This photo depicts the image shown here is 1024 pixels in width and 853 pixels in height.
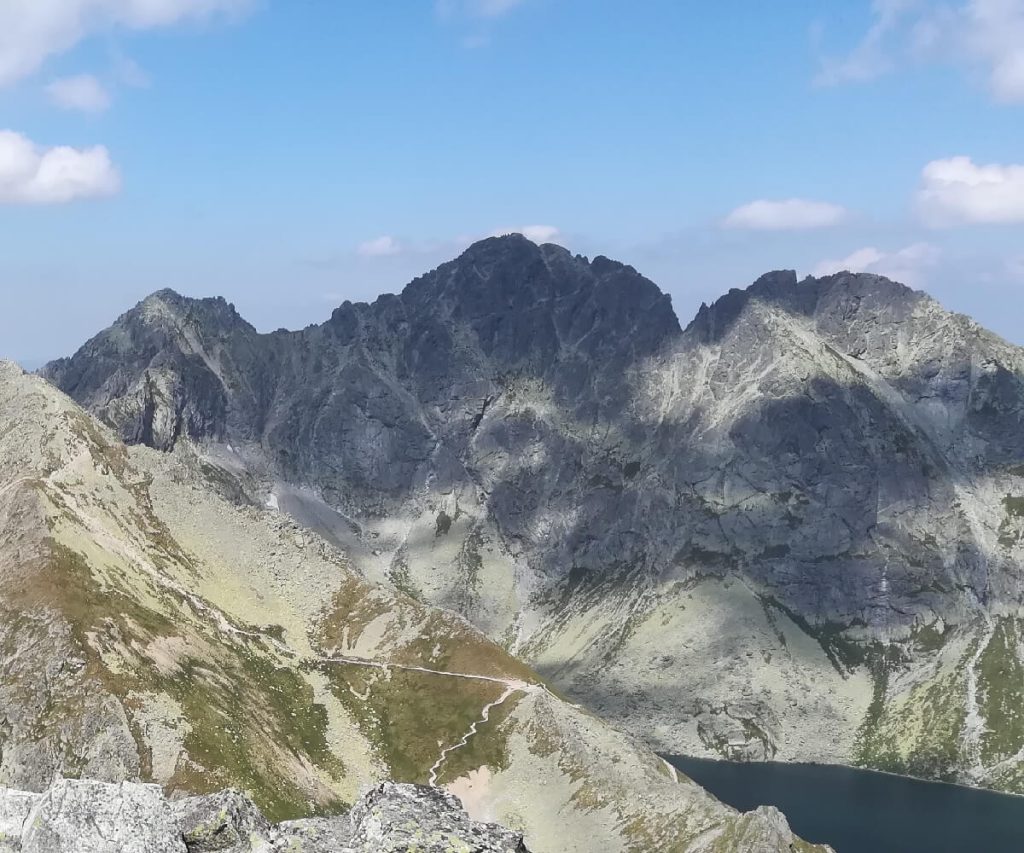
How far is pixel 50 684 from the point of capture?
113500 millimetres

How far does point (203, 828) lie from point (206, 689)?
108817 mm

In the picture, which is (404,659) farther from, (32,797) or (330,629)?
(32,797)

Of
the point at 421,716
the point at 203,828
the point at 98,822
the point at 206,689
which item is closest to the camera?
the point at 98,822

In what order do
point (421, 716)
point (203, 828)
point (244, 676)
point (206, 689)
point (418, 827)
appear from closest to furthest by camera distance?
point (418, 827), point (203, 828), point (206, 689), point (244, 676), point (421, 716)

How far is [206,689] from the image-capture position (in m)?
126

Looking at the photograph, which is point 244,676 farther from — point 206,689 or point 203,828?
point 203,828

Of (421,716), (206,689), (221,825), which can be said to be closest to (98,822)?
(221,825)

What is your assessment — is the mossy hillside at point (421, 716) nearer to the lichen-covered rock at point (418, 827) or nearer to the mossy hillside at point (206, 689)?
the mossy hillside at point (206, 689)

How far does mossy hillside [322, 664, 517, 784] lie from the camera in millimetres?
135375

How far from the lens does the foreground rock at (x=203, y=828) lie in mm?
21766

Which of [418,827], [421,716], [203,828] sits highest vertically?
[418,827]

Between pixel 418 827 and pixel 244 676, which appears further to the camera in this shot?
pixel 244 676

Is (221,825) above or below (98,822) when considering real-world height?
below

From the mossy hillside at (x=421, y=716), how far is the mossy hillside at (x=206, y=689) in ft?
22.5
